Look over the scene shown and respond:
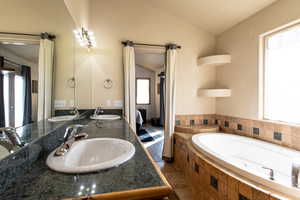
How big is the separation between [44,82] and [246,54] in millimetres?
2821

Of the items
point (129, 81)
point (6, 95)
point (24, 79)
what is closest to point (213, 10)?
point (129, 81)

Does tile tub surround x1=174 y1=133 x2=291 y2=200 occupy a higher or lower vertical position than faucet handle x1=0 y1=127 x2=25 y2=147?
lower

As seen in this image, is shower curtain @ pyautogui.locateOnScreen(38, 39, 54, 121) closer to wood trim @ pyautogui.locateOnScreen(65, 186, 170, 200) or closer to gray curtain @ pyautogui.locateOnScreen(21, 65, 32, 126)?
gray curtain @ pyautogui.locateOnScreen(21, 65, 32, 126)

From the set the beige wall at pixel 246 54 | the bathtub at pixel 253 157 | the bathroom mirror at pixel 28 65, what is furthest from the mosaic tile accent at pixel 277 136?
the bathroom mirror at pixel 28 65

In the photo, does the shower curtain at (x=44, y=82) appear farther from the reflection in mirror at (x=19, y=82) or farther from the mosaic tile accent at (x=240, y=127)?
the mosaic tile accent at (x=240, y=127)

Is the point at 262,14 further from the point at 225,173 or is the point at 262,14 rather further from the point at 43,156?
the point at 43,156

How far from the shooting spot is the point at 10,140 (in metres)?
0.60

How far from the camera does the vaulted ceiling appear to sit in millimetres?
2175

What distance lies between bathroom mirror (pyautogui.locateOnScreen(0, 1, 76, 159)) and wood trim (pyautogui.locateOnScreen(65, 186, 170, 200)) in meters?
0.41

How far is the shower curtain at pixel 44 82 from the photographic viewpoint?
0.95 meters

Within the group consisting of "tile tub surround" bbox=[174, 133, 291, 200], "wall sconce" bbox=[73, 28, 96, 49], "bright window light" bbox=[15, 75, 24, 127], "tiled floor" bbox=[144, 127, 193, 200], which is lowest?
"tiled floor" bbox=[144, 127, 193, 200]

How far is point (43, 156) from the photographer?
794mm

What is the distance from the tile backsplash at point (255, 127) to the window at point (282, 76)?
0.44ft

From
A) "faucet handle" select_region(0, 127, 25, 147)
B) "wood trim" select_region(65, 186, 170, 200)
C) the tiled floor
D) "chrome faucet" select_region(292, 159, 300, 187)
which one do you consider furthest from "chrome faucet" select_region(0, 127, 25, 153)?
"chrome faucet" select_region(292, 159, 300, 187)
